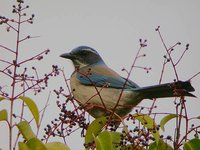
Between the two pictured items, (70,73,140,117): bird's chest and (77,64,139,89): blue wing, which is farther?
(77,64,139,89): blue wing

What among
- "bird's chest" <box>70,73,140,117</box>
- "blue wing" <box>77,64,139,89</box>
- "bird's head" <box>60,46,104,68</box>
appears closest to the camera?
"bird's chest" <box>70,73,140,117</box>

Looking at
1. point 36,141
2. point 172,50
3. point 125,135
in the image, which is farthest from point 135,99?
point 36,141

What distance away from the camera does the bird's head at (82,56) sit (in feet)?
23.8

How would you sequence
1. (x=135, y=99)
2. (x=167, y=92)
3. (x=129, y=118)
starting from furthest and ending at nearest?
(x=135, y=99) < (x=167, y=92) < (x=129, y=118)

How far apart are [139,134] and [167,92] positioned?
2.72 metres

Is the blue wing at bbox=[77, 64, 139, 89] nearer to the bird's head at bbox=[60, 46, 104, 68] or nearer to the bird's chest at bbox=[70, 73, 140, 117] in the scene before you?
the bird's chest at bbox=[70, 73, 140, 117]

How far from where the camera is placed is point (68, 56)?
7.13 meters

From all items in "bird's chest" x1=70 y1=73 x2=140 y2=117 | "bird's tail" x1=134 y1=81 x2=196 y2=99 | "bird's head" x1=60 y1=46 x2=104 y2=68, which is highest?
"bird's head" x1=60 y1=46 x2=104 y2=68

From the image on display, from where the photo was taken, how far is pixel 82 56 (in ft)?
24.6

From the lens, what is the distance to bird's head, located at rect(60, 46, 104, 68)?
726 cm

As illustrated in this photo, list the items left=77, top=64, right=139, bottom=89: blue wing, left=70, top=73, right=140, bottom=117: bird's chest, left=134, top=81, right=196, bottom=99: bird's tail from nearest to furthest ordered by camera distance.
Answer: left=134, top=81, right=196, bottom=99: bird's tail, left=70, top=73, right=140, bottom=117: bird's chest, left=77, top=64, right=139, bottom=89: blue wing

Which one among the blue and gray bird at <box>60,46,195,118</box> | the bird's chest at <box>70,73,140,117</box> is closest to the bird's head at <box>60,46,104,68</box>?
the blue and gray bird at <box>60,46,195,118</box>

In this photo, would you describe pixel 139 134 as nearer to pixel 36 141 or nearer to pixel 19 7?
pixel 36 141

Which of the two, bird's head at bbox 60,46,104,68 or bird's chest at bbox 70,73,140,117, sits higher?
bird's head at bbox 60,46,104,68
